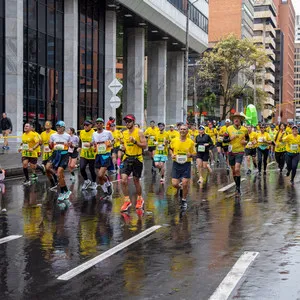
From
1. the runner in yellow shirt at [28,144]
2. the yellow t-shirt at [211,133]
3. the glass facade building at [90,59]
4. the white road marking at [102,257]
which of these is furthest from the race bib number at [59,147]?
the glass facade building at [90,59]

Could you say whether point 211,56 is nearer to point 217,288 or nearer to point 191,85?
point 191,85

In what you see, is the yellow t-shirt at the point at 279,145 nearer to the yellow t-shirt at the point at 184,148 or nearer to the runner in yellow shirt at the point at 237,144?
the runner in yellow shirt at the point at 237,144

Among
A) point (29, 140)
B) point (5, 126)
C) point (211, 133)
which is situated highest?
point (5, 126)

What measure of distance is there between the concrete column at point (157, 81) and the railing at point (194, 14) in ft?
11.6

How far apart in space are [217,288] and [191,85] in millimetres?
69132

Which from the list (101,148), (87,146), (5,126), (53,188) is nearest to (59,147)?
(101,148)

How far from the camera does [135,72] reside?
43.1 meters

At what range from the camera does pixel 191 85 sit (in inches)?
2906

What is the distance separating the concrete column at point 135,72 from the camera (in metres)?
42.9

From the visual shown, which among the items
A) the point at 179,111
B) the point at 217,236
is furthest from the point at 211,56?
the point at 217,236

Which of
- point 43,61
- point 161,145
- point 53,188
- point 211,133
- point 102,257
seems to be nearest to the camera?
point 102,257

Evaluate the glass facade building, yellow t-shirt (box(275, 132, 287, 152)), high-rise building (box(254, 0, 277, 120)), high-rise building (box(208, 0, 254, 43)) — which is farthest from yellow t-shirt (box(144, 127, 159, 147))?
high-rise building (box(254, 0, 277, 120))

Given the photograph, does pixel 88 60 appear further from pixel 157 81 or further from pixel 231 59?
pixel 231 59

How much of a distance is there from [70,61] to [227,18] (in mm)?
71202
